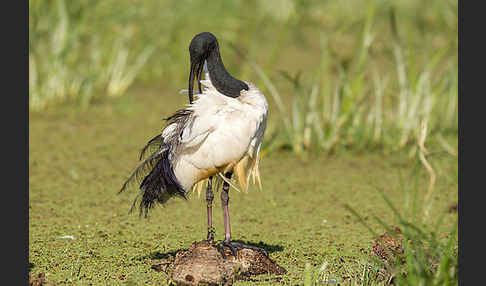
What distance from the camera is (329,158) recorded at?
5.55m

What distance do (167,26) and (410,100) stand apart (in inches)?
137

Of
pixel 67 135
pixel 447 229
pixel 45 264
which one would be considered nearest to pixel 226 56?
pixel 67 135

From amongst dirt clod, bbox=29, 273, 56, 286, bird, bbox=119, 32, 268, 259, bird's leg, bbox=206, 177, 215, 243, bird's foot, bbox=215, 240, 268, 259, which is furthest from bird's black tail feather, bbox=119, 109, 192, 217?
dirt clod, bbox=29, 273, 56, 286

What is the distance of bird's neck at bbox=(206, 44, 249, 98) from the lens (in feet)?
10.5

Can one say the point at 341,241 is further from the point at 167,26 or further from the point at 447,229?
the point at 167,26

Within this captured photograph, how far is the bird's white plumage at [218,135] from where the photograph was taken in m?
3.09

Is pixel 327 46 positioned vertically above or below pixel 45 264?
above

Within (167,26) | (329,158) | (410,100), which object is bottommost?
(329,158)

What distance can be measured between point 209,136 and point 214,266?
58 centimetres

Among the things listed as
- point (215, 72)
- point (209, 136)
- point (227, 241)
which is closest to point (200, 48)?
point (215, 72)

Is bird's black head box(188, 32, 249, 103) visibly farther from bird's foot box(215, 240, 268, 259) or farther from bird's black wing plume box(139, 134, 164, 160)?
bird's foot box(215, 240, 268, 259)

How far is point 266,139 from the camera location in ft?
18.8

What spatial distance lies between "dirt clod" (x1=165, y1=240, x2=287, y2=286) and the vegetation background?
15 centimetres

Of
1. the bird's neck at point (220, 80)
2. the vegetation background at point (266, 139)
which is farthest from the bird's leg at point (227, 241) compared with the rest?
the bird's neck at point (220, 80)
